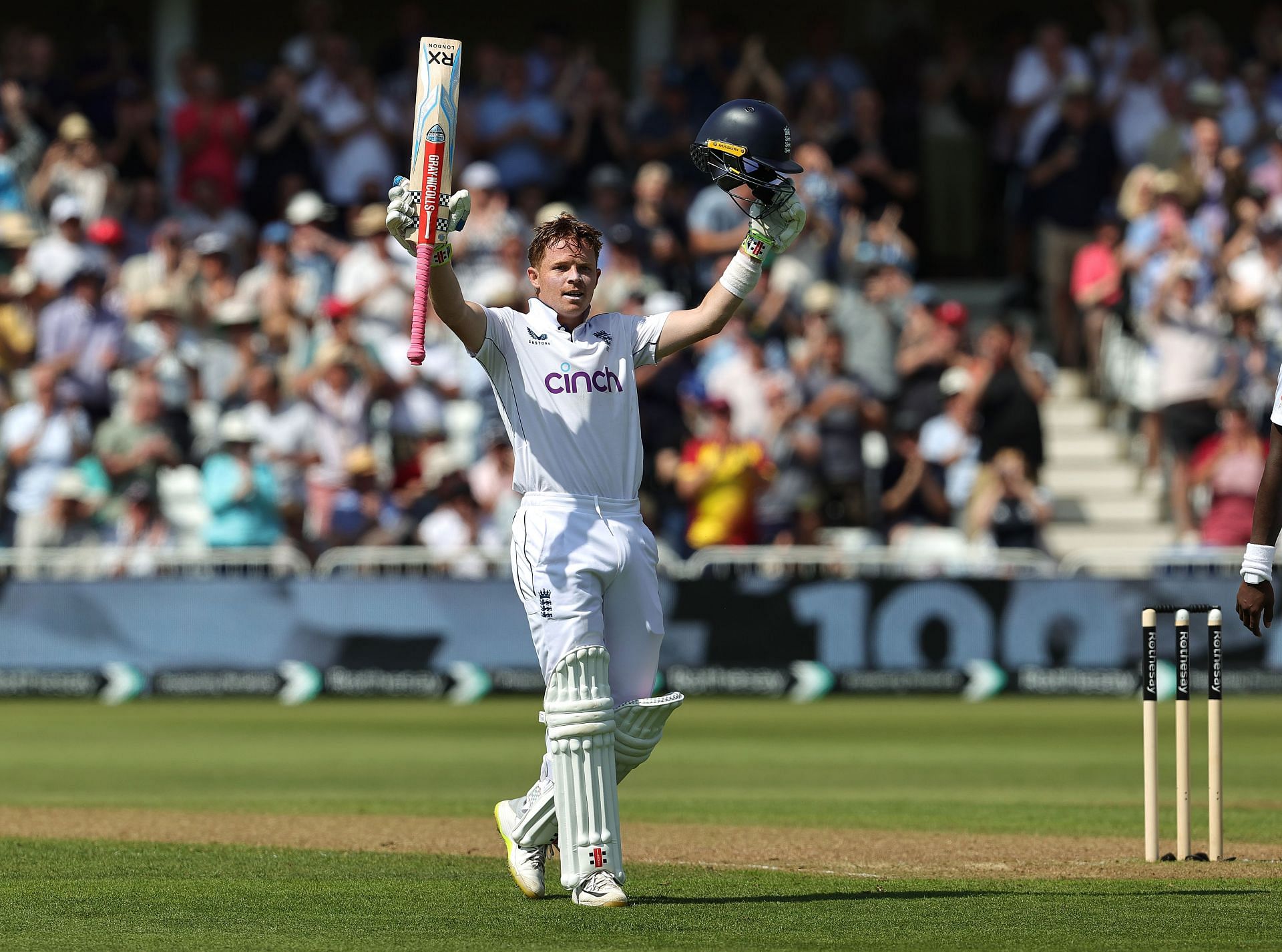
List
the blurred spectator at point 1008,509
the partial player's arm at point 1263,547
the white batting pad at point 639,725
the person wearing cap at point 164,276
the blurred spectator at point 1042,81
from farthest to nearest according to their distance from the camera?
the blurred spectator at point 1042,81
the person wearing cap at point 164,276
the blurred spectator at point 1008,509
the white batting pad at point 639,725
the partial player's arm at point 1263,547

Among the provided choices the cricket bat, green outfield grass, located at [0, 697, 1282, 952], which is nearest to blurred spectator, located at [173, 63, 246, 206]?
green outfield grass, located at [0, 697, 1282, 952]

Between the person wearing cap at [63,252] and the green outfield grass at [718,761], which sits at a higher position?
the person wearing cap at [63,252]

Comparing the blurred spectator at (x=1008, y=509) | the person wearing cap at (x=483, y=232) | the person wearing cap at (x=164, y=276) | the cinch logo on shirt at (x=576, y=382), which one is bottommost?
the blurred spectator at (x=1008, y=509)

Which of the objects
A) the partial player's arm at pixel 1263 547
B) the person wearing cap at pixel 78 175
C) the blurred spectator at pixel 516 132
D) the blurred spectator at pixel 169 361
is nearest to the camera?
the partial player's arm at pixel 1263 547

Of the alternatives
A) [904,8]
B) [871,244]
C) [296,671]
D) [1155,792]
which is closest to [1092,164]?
[871,244]

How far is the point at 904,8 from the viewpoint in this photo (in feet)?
83.0

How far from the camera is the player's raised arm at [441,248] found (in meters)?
7.29

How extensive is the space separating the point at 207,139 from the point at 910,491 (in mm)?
8232

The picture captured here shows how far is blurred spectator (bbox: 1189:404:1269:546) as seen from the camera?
60.0 feet

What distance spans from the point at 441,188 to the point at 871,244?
1439 cm

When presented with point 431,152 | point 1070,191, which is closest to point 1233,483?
point 1070,191

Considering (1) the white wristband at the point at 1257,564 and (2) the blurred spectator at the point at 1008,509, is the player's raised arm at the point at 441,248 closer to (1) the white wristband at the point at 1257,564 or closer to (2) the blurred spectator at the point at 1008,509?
(1) the white wristband at the point at 1257,564

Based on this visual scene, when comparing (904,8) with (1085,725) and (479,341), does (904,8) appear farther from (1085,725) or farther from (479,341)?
(479,341)

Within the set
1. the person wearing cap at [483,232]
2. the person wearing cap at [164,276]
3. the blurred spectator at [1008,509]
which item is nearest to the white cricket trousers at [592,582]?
the blurred spectator at [1008,509]
